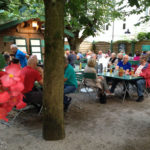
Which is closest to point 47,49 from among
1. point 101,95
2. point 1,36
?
point 101,95

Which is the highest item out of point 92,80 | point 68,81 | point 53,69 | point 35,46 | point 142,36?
point 142,36

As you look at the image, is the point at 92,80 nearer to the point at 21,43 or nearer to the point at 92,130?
the point at 92,130

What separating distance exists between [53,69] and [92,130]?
5.02ft

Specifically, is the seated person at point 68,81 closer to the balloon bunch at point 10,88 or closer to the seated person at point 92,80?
the seated person at point 92,80

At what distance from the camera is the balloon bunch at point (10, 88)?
1.95 feet

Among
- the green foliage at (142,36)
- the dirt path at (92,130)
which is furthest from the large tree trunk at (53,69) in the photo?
the green foliage at (142,36)

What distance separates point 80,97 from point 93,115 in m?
1.66

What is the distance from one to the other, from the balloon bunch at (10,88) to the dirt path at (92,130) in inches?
87.3

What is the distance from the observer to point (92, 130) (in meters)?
3.24

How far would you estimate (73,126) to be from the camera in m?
3.43

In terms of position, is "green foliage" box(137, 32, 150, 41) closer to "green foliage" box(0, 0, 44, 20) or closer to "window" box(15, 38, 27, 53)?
"window" box(15, 38, 27, 53)

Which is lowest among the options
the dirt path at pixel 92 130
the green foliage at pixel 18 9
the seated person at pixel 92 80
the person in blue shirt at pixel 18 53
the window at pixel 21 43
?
the dirt path at pixel 92 130

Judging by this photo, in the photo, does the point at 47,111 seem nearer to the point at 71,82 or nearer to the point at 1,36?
the point at 71,82

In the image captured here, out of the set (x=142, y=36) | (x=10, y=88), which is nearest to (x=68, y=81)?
(x=10, y=88)
